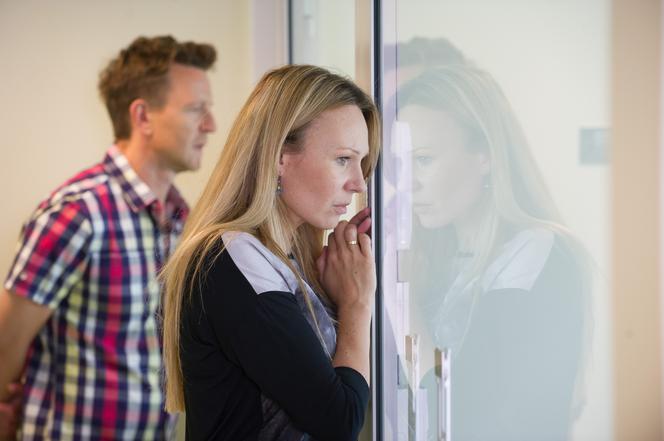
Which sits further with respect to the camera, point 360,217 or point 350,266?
point 360,217

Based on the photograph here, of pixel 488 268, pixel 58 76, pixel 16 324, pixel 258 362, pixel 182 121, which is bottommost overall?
pixel 16 324

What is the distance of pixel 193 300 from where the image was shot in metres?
1.09

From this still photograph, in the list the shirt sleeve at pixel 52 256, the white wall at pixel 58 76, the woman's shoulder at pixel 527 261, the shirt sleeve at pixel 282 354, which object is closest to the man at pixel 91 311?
the shirt sleeve at pixel 52 256

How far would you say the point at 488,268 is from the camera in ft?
3.75

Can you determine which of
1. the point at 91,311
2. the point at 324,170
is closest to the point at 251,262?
the point at 324,170

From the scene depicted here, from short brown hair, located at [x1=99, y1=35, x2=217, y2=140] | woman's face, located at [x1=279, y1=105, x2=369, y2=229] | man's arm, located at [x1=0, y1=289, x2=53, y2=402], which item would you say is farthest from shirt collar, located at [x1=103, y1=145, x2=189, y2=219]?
woman's face, located at [x1=279, y1=105, x2=369, y2=229]

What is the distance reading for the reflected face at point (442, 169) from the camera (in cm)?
116

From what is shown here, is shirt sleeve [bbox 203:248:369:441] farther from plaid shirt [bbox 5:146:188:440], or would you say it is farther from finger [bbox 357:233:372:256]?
plaid shirt [bbox 5:146:188:440]

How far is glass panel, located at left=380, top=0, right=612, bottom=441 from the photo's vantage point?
35.2 inches

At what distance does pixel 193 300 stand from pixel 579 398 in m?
0.53

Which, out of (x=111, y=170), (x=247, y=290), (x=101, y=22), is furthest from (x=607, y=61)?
(x=101, y=22)

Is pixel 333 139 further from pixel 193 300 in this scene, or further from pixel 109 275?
pixel 109 275

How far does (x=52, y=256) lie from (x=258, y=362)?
4.01ft

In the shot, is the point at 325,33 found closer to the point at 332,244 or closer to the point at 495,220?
the point at 332,244
